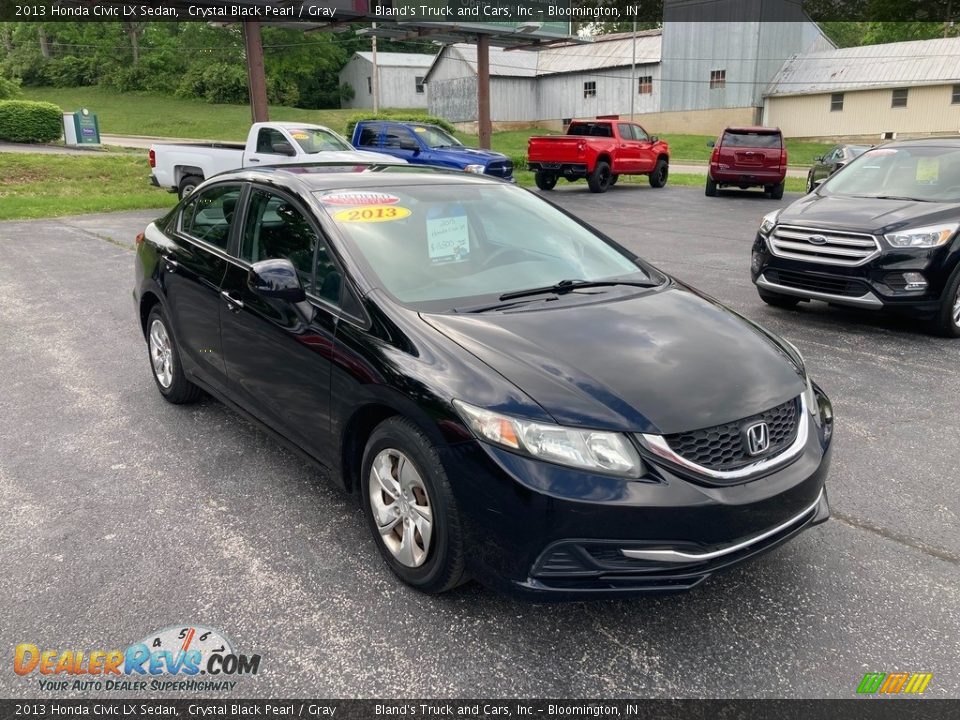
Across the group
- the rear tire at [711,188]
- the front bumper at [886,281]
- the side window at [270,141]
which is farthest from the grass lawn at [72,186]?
the front bumper at [886,281]

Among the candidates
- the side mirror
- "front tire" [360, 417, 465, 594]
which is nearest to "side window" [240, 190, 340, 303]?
the side mirror

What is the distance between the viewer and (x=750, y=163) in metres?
21.1

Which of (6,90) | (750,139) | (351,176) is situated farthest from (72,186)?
(6,90)

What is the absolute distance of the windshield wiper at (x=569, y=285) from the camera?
362cm

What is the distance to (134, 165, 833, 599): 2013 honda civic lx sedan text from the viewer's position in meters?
2.67

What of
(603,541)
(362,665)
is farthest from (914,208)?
(362,665)

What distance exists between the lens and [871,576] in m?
3.32

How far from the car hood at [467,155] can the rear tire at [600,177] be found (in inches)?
125

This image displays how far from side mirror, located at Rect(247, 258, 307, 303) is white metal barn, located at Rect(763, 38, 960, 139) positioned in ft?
161

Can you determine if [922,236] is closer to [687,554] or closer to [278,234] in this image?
[687,554]

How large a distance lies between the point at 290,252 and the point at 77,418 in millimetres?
2278

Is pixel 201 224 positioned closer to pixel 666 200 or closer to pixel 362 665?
pixel 362 665

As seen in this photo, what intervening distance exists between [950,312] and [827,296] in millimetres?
1014

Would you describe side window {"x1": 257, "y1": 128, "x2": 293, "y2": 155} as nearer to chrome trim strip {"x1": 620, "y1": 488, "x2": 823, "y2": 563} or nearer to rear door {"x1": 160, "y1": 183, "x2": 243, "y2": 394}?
rear door {"x1": 160, "y1": 183, "x2": 243, "y2": 394}
